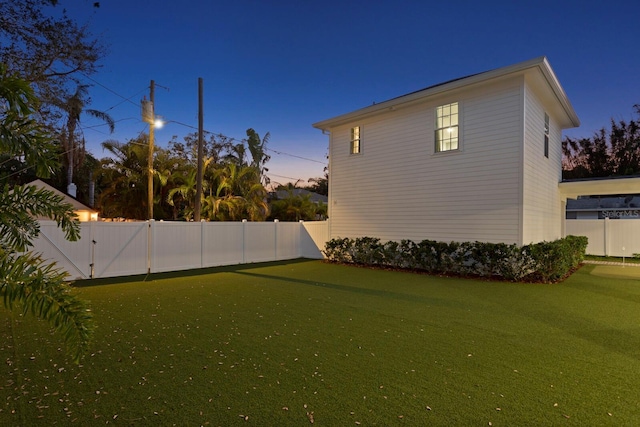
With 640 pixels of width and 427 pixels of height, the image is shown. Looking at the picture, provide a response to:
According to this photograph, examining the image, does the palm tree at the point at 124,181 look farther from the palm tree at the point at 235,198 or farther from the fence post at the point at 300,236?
the fence post at the point at 300,236

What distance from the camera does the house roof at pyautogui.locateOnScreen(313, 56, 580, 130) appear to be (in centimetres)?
841

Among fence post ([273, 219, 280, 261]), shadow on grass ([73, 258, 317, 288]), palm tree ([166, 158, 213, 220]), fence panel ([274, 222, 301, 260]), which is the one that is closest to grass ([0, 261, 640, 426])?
shadow on grass ([73, 258, 317, 288])

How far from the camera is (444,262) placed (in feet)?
32.0

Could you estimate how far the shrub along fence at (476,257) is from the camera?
855 cm

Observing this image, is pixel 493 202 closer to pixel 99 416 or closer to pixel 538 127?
pixel 538 127

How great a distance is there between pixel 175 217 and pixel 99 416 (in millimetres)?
13933

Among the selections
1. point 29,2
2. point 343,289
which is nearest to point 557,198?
point 343,289

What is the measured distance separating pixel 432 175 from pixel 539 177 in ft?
10.2

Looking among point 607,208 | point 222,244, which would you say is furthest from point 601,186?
point 222,244

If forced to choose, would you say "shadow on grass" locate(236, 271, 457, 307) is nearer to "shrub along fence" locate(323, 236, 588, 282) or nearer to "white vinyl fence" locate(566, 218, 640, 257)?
"shrub along fence" locate(323, 236, 588, 282)

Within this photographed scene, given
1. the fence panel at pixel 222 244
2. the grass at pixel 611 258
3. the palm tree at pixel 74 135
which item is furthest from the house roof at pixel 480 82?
the palm tree at pixel 74 135

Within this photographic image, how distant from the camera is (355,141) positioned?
41.7 ft

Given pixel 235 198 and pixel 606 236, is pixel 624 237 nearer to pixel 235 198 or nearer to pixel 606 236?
pixel 606 236

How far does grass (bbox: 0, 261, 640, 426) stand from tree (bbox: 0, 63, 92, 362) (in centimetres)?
110
